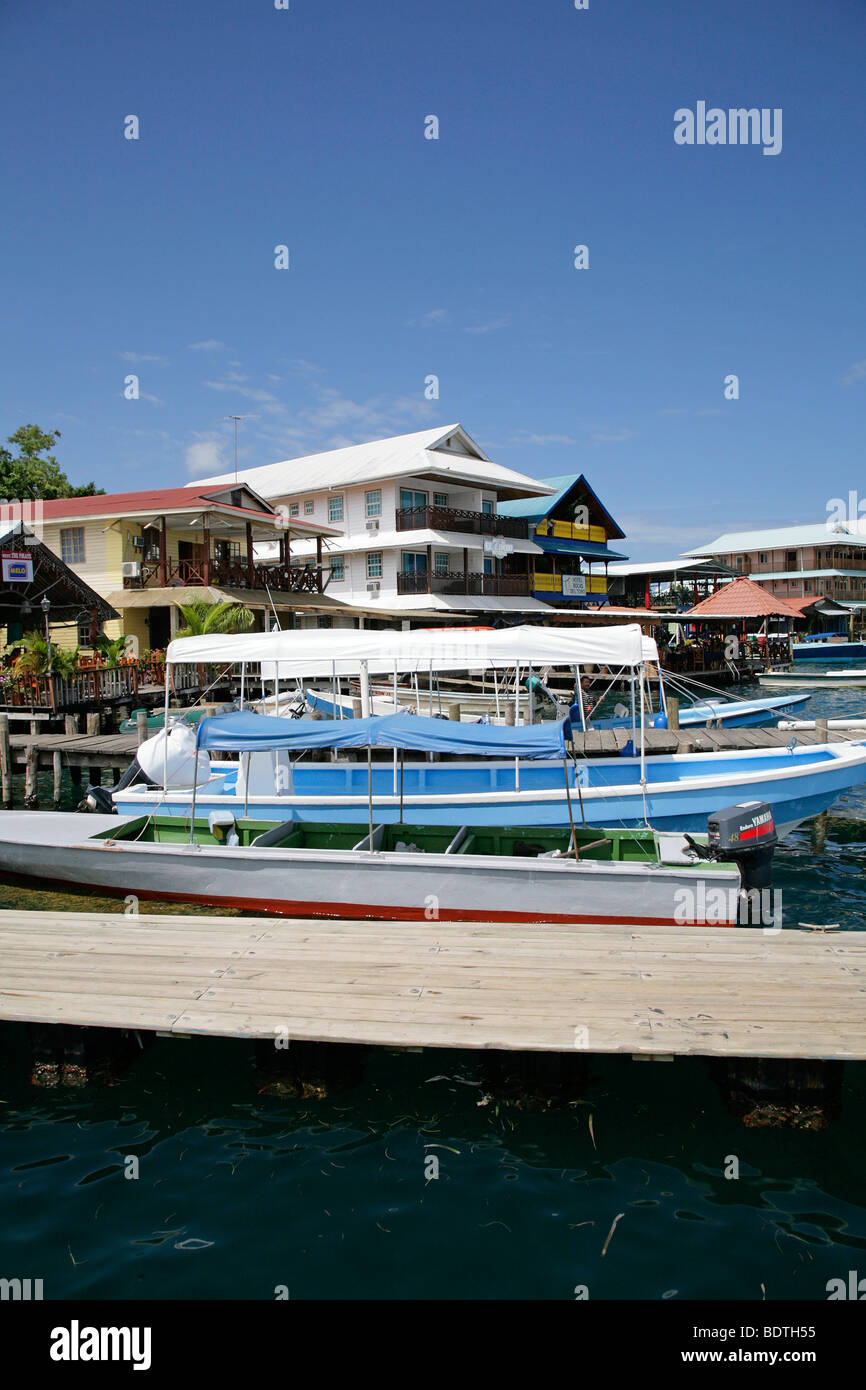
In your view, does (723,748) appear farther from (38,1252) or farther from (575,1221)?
(38,1252)

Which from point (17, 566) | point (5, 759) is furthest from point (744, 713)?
point (17, 566)

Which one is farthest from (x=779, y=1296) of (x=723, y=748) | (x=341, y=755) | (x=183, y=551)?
(x=183, y=551)

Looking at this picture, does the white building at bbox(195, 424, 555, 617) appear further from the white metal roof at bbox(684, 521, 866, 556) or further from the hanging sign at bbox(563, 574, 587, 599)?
the white metal roof at bbox(684, 521, 866, 556)

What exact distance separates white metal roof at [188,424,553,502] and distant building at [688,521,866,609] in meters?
34.3

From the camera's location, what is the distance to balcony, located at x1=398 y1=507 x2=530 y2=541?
4038 centimetres

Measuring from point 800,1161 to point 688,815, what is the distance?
23.3 feet

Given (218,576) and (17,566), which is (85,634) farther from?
(17,566)

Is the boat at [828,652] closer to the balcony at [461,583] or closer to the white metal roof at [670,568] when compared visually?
the white metal roof at [670,568]

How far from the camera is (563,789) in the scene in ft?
42.7

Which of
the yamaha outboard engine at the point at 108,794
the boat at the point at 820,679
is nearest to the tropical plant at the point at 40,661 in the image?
the yamaha outboard engine at the point at 108,794

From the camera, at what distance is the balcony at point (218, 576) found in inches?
1304

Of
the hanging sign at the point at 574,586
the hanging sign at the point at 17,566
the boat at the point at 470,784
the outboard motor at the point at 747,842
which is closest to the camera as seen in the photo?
the outboard motor at the point at 747,842

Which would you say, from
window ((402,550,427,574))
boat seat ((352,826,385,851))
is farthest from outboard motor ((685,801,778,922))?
window ((402,550,427,574))

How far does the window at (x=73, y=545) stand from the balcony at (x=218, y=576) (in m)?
2.61
